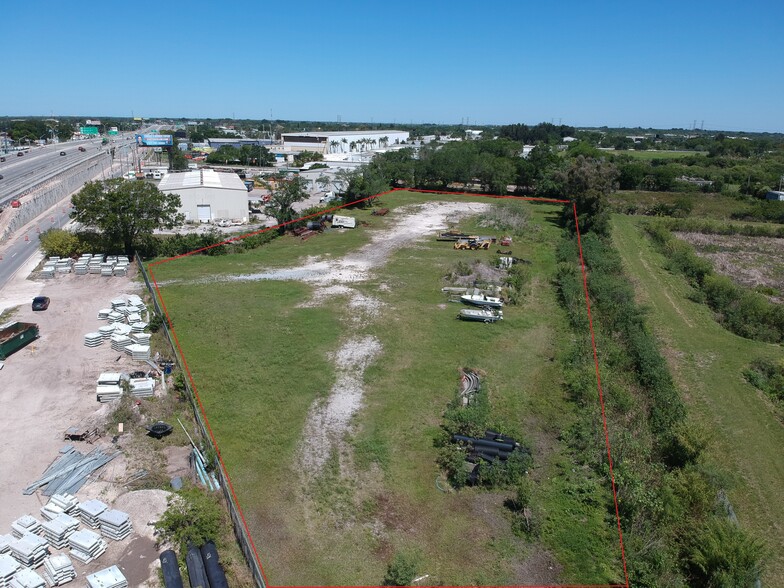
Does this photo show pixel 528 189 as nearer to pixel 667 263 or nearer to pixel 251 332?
pixel 667 263

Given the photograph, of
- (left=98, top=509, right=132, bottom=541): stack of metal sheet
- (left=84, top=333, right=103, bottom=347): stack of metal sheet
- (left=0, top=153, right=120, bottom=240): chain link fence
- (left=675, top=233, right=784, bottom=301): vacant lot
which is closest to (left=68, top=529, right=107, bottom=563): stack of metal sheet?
(left=98, top=509, right=132, bottom=541): stack of metal sheet

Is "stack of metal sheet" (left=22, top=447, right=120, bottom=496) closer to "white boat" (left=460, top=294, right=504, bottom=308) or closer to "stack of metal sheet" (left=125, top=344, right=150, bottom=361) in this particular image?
"stack of metal sheet" (left=125, top=344, right=150, bottom=361)

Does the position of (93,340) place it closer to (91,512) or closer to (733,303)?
(91,512)

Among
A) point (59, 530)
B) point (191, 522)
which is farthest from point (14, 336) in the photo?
point (191, 522)

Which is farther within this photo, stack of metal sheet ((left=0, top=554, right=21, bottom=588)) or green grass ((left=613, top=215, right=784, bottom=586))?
green grass ((left=613, top=215, right=784, bottom=586))

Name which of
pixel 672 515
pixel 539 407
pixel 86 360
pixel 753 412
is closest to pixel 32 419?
pixel 86 360
